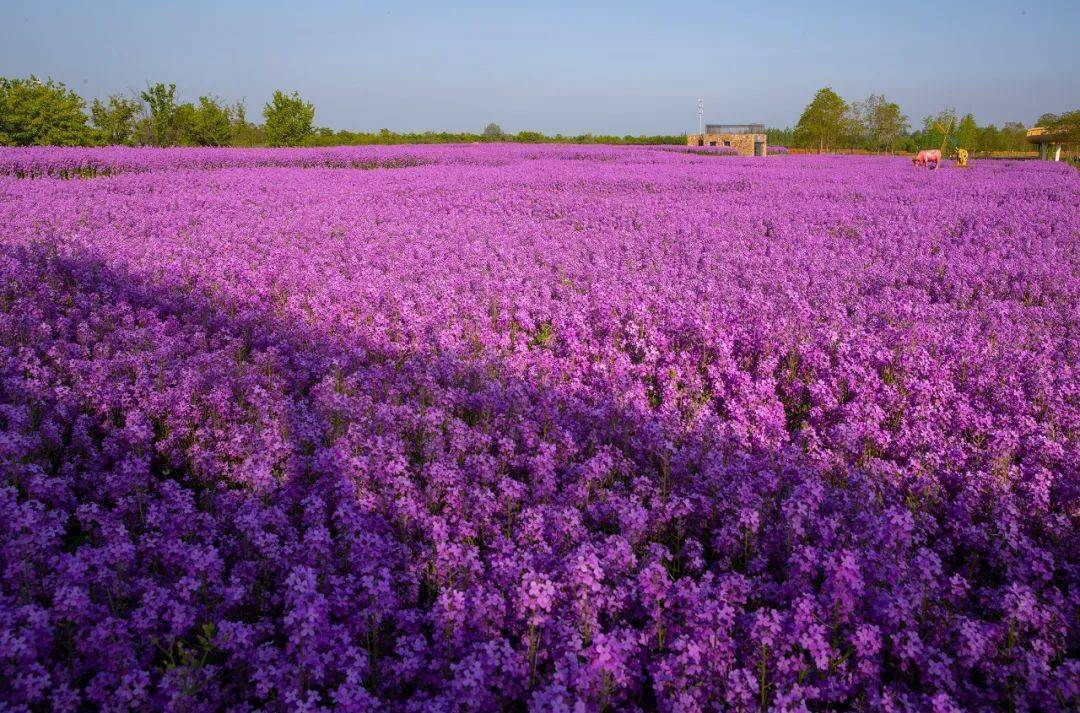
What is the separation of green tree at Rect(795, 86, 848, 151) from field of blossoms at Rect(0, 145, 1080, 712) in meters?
77.4

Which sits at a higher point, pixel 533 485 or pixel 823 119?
pixel 823 119

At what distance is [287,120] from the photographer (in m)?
48.1

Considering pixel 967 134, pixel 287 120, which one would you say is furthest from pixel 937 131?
pixel 287 120

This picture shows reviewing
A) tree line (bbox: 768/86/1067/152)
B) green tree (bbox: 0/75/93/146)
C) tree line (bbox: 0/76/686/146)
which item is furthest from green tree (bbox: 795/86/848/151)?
green tree (bbox: 0/75/93/146)

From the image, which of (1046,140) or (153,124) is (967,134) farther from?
(153,124)

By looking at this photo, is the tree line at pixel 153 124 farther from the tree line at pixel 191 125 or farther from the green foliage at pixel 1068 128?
the green foliage at pixel 1068 128

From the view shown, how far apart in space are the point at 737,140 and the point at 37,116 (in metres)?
51.0

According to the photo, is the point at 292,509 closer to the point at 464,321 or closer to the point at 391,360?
the point at 391,360

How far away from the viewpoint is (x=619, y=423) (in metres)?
4.54

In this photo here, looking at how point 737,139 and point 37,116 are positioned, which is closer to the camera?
point 37,116

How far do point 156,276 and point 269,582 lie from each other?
609 cm

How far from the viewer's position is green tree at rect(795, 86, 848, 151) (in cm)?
7638

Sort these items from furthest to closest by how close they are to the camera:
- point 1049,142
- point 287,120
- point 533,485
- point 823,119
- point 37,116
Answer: point 823,119 → point 1049,142 → point 287,120 → point 37,116 → point 533,485

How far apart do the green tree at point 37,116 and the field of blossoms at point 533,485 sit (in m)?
37.8
